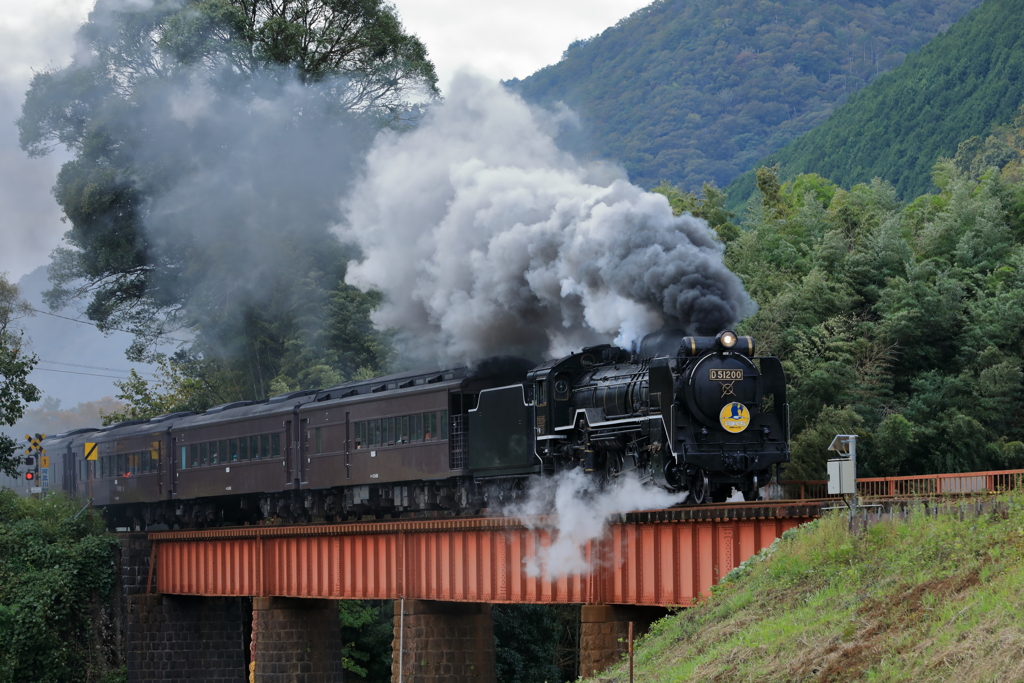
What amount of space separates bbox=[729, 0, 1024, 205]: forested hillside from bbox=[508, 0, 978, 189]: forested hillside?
195 ft

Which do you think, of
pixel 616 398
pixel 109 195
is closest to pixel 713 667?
pixel 616 398

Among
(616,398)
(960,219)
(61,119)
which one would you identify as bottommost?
(616,398)

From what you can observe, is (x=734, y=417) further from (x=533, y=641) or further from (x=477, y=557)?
(x=533, y=641)

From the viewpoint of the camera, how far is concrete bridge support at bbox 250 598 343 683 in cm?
3177

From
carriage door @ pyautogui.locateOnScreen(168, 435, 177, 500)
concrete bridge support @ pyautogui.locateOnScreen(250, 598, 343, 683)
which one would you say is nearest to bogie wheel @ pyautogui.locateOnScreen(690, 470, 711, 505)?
concrete bridge support @ pyautogui.locateOnScreen(250, 598, 343, 683)

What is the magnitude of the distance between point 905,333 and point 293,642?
20453 millimetres

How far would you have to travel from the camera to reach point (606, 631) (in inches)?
774

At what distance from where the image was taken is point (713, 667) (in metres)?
12.7

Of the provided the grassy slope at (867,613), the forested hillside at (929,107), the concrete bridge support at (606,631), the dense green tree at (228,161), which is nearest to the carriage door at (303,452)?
the concrete bridge support at (606,631)

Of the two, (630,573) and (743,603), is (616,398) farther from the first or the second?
(743,603)

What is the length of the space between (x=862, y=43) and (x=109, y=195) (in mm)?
158631

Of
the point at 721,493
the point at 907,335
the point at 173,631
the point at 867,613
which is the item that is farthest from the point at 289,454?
the point at 867,613

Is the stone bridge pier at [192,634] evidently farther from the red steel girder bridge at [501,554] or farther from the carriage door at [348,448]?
the carriage door at [348,448]

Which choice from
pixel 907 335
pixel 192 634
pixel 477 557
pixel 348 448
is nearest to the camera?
pixel 477 557
